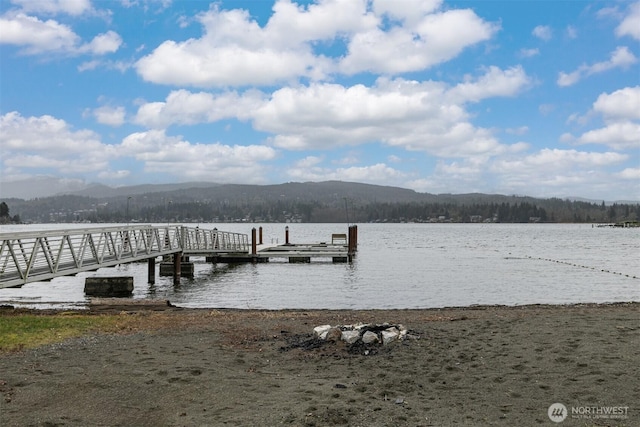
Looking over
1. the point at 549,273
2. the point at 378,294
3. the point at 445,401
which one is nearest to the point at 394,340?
the point at 445,401

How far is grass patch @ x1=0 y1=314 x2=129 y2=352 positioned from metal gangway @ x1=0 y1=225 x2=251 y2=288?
411 cm

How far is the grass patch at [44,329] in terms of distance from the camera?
12.0 m

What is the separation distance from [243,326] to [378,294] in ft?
50.6

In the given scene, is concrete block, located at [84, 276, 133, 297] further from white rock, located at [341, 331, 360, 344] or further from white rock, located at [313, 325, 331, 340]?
white rock, located at [341, 331, 360, 344]

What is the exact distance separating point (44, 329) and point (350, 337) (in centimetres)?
759

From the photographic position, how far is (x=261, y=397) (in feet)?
28.4

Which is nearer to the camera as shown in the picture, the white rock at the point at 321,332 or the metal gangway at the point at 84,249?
the white rock at the point at 321,332

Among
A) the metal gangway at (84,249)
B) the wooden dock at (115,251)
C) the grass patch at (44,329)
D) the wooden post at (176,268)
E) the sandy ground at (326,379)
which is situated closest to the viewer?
the sandy ground at (326,379)

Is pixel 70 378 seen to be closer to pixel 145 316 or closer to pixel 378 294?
pixel 145 316

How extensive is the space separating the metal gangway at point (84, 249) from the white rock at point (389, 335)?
41.8 ft

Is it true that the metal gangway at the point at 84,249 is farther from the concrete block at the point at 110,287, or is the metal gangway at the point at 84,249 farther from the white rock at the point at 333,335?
the white rock at the point at 333,335

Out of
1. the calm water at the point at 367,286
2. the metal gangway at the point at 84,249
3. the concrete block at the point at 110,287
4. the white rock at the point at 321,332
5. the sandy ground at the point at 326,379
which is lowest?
the calm water at the point at 367,286

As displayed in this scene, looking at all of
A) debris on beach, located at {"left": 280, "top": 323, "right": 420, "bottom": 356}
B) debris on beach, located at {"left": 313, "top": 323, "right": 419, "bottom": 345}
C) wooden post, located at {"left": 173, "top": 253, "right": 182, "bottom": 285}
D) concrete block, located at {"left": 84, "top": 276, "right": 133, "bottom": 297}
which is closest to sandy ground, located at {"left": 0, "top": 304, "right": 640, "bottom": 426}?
debris on beach, located at {"left": 280, "top": 323, "right": 420, "bottom": 356}

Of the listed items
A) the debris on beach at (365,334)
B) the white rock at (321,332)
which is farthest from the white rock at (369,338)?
the white rock at (321,332)
